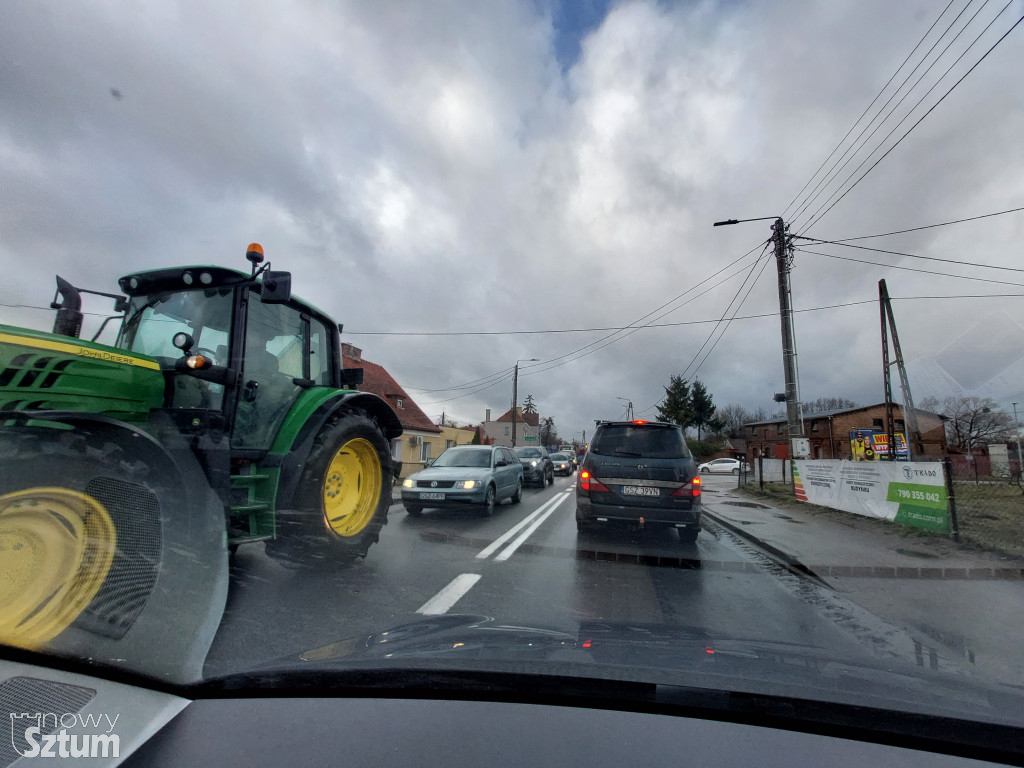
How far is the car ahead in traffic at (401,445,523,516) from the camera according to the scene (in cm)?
1020

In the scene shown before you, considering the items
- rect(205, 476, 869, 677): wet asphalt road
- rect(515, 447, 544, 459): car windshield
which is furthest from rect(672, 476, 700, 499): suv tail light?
rect(515, 447, 544, 459): car windshield

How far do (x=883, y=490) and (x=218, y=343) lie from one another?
1184 cm

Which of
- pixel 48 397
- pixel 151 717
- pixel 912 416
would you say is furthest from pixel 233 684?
pixel 912 416

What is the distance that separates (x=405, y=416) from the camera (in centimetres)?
3291

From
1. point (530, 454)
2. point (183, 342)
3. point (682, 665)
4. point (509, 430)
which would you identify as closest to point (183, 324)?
point (183, 342)

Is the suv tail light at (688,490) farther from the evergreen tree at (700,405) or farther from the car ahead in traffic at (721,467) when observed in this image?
the evergreen tree at (700,405)

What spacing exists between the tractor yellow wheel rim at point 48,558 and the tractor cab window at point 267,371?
163 cm

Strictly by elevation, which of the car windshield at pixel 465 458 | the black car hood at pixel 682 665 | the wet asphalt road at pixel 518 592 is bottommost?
the wet asphalt road at pixel 518 592

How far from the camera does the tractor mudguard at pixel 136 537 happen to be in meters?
2.29

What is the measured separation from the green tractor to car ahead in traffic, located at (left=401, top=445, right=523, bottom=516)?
4193mm

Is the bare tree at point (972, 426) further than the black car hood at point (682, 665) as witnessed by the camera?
Yes

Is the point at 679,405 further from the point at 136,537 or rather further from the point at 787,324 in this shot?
the point at 136,537

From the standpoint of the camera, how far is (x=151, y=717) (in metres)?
1.76

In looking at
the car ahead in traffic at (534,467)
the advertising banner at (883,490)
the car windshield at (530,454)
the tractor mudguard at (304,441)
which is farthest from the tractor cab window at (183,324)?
the car windshield at (530,454)
